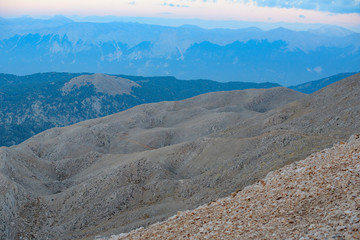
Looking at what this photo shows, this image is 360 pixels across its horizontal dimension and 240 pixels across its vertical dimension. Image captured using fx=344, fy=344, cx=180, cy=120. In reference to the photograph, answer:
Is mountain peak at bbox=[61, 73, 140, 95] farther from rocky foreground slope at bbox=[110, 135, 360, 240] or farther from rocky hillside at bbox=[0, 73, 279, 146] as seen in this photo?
rocky foreground slope at bbox=[110, 135, 360, 240]

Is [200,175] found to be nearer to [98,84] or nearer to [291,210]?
[291,210]

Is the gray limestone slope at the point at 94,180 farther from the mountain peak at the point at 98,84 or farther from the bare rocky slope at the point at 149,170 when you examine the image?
the mountain peak at the point at 98,84

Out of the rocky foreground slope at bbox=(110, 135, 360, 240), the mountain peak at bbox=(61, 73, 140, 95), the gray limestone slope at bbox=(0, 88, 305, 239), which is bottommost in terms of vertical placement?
the mountain peak at bbox=(61, 73, 140, 95)

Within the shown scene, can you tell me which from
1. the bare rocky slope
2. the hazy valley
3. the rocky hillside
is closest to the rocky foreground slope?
the hazy valley

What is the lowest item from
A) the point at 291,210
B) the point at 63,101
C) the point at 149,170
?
the point at 63,101

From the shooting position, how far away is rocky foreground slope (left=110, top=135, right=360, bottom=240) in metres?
9.70

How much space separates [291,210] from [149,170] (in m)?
26.8

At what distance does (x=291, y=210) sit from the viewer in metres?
11.3

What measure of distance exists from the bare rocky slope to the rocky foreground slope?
9733 mm

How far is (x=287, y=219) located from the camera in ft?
35.1

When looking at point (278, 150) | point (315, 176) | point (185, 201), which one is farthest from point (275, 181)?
point (278, 150)

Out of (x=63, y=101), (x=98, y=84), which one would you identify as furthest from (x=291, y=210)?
(x=98, y=84)

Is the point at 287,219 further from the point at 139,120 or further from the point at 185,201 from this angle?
the point at 139,120

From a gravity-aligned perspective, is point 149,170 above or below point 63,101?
above
